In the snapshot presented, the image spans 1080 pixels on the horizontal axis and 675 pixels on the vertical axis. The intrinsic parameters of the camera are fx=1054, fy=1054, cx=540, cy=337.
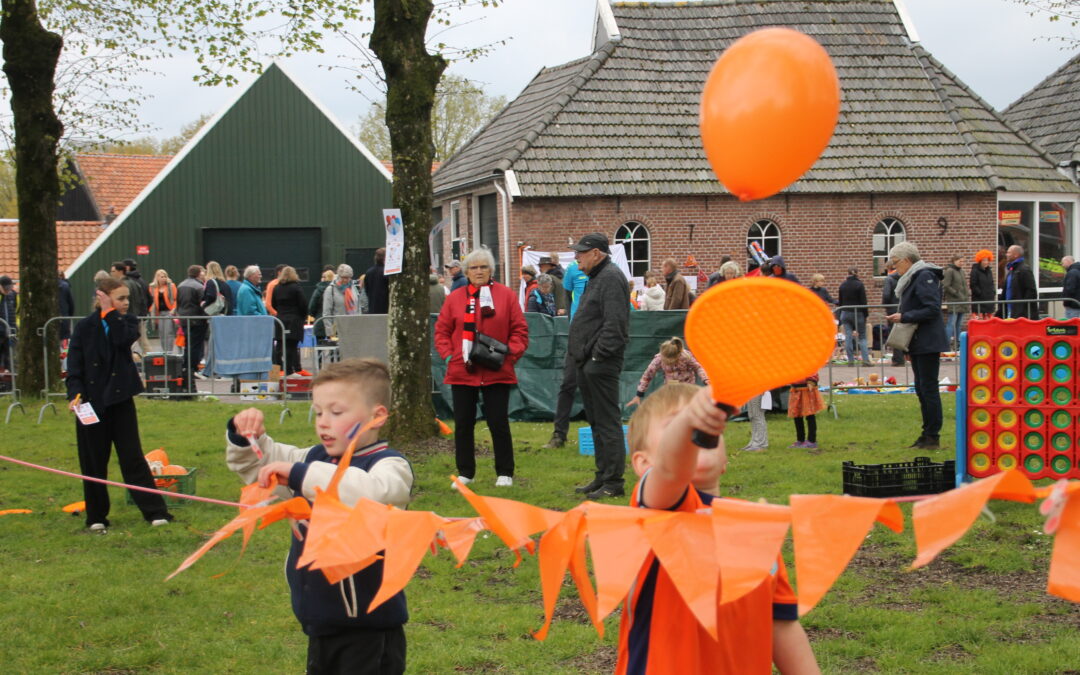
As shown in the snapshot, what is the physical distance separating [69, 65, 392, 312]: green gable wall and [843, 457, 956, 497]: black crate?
92.1 feet

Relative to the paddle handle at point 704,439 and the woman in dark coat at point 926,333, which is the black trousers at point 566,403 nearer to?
the woman in dark coat at point 926,333

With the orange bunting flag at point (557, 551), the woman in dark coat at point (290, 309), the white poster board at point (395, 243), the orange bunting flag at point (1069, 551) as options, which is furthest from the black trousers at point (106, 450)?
the woman in dark coat at point (290, 309)

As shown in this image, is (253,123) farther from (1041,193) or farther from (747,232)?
(1041,193)

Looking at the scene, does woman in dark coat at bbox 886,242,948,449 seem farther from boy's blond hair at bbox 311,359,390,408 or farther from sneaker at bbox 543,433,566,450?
boy's blond hair at bbox 311,359,390,408

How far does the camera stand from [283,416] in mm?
13430

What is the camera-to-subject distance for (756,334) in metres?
2.05

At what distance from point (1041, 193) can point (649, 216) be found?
10.3 metres

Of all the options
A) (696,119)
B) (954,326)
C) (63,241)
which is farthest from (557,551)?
(63,241)

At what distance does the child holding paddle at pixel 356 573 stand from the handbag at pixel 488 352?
18.3 feet

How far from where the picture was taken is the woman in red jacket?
911 cm

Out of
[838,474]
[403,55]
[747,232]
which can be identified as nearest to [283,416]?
[403,55]

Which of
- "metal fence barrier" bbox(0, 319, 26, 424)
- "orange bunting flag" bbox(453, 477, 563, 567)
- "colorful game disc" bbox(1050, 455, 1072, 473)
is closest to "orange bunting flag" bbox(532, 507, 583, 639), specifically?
"orange bunting flag" bbox(453, 477, 563, 567)

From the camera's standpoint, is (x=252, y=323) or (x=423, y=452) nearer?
(x=423, y=452)

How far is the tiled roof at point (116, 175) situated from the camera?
133 ft
